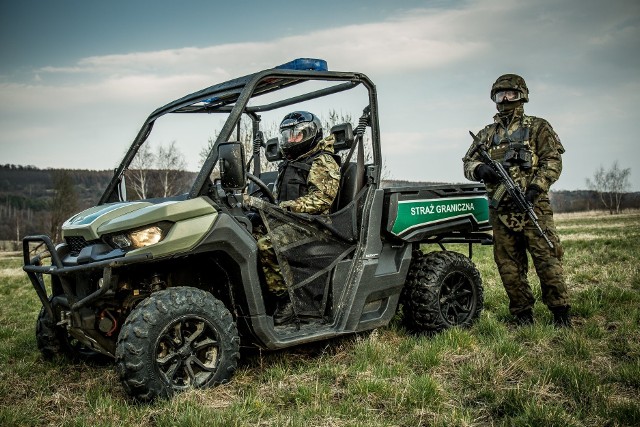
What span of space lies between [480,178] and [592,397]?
301 cm

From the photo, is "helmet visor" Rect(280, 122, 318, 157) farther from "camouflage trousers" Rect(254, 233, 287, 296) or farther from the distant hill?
the distant hill

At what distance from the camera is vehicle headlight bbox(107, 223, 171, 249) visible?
3.71m

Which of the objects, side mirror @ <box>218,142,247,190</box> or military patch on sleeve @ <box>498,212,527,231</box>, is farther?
military patch on sleeve @ <box>498,212,527,231</box>

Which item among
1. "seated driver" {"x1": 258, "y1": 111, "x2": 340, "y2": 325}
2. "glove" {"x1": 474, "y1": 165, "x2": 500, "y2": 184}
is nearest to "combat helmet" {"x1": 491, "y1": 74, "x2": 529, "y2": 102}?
"glove" {"x1": 474, "y1": 165, "x2": 500, "y2": 184}

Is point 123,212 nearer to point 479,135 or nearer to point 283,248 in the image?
point 283,248

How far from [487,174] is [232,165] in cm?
318

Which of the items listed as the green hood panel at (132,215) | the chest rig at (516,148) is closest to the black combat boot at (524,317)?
the chest rig at (516,148)

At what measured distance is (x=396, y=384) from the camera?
151 inches

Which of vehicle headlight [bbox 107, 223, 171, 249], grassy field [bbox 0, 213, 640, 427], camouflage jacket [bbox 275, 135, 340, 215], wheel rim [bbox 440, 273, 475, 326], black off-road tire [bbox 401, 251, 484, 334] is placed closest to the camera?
grassy field [bbox 0, 213, 640, 427]

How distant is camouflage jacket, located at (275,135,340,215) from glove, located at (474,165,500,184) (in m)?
1.83

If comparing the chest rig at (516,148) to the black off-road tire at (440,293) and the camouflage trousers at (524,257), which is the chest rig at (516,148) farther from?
the black off-road tire at (440,293)

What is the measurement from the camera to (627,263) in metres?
9.45

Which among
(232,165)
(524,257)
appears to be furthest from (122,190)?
(524,257)

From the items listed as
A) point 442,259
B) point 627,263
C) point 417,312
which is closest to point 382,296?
point 417,312
